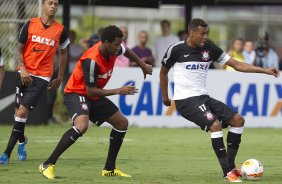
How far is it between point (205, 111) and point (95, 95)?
1.44m

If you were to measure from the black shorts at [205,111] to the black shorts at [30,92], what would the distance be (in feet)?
9.13

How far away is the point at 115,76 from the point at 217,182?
400 inches

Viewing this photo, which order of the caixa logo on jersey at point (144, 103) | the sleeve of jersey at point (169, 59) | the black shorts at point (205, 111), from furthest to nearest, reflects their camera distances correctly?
the caixa logo on jersey at point (144, 103) → the sleeve of jersey at point (169, 59) → the black shorts at point (205, 111)

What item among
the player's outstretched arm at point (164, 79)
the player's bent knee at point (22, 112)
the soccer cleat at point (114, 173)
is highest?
the player's outstretched arm at point (164, 79)

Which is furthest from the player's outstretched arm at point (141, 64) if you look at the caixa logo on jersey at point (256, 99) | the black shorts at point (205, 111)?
the caixa logo on jersey at point (256, 99)

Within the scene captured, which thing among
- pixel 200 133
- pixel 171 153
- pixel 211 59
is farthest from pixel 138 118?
pixel 211 59

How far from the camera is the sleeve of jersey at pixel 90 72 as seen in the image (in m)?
12.4

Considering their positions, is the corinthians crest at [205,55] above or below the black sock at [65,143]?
above

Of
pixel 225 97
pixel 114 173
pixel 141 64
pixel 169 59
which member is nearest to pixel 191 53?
pixel 169 59

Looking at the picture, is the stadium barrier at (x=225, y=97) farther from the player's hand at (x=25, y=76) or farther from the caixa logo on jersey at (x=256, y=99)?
the player's hand at (x=25, y=76)

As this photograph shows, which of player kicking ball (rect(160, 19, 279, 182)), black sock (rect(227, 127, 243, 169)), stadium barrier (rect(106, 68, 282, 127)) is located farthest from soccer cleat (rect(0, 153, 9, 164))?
stadium barrier (rect(106, 68, 282, 127))

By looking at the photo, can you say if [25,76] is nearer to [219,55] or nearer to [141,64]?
[141,64]

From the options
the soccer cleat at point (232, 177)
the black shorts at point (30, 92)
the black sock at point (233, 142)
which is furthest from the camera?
the black shorts at point (30, 92)

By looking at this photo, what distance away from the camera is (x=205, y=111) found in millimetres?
12648
